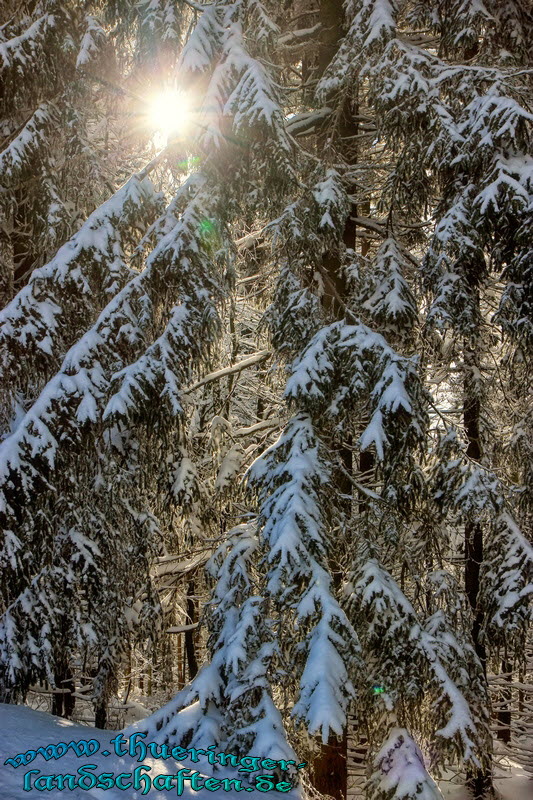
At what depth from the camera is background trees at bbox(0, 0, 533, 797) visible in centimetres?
454

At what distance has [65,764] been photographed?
3.64 m

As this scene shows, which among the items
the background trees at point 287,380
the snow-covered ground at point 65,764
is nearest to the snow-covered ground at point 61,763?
the snow-covered ground at point 65,764

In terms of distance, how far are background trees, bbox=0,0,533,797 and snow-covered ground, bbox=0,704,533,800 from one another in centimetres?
42

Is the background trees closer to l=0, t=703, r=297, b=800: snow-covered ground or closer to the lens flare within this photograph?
the lens flare

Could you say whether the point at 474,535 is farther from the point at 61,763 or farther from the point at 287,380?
the point at 61,763

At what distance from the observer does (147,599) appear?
6.57 meters

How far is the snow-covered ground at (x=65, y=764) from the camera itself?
10.5ft

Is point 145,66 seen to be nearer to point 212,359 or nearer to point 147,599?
point 212,359

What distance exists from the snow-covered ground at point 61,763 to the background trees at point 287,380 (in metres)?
0.42

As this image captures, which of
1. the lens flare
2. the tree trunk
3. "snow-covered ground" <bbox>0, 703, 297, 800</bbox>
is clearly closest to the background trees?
the lens flare

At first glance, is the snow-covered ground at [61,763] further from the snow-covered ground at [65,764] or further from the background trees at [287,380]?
the background trees at [287,380]

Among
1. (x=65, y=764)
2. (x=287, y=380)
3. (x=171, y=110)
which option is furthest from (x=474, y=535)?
(x=171, y=110)

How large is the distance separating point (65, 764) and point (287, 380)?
3.10 meters

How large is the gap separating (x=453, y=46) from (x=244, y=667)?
557 centimetres
